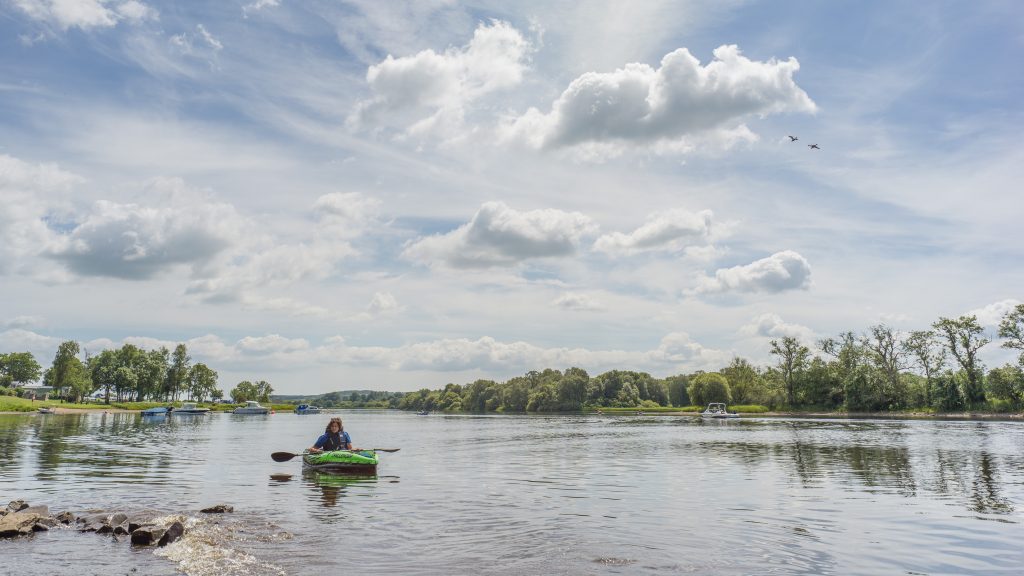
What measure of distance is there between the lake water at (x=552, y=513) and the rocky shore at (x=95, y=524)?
493 mm

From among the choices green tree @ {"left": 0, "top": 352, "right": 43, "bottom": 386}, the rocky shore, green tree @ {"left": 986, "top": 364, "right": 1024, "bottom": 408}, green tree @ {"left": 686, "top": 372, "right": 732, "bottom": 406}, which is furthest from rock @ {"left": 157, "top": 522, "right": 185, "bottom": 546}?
green tree @ {"left": 0, "top": 352, "right": 43, "bottom": 386}

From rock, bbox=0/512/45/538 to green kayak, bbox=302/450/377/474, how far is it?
16.3m

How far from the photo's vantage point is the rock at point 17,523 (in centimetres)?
1814

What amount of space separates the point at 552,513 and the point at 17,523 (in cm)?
1688

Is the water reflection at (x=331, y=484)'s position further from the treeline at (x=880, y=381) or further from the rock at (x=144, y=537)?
the treeline at (x=880, y=381)

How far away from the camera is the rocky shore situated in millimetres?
17859

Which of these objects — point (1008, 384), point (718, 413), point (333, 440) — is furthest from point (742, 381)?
point (333, 440)

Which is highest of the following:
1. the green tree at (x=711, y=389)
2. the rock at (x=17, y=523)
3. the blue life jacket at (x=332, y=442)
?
the green tree at (x=711, y=389)

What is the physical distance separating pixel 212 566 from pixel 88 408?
16780 cm

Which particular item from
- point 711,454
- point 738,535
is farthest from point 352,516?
point 711,454

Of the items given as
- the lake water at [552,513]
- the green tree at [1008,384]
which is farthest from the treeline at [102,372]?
the green tree at [1008,384]

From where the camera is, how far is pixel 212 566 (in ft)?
51.2

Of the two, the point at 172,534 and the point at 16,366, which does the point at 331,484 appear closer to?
the point at 172,534

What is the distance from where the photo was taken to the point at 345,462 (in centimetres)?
3512
